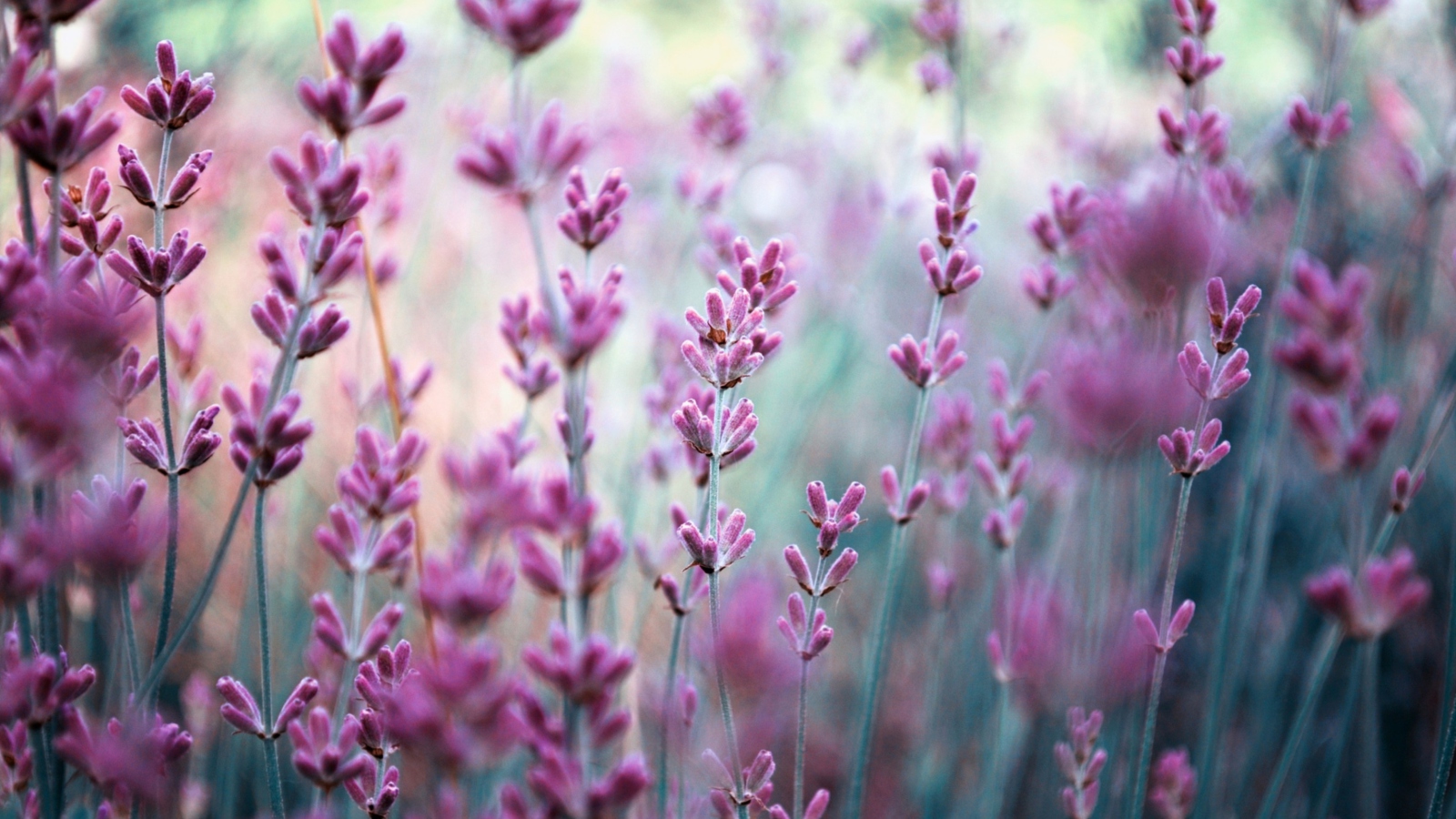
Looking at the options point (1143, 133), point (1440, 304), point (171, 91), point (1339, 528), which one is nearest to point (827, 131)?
point (1143, 133)

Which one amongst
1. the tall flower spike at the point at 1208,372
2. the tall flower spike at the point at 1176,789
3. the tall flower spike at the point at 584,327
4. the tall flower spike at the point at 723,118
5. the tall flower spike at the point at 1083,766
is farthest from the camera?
the tall flower spike at the point at 723,118

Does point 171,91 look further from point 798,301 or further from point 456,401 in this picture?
point 798,301

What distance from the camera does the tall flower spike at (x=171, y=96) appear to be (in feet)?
2.23

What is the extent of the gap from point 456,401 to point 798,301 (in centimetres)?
136

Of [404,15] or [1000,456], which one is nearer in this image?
[1000,456]

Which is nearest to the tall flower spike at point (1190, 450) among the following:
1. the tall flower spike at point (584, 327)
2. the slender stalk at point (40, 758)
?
the tall flower spike at point (584, 327)

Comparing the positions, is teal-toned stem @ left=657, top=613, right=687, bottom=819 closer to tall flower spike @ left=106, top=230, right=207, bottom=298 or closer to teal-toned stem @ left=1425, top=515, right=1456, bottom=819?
tall flower spike @ left=106, top=230, right=207, bottom=298

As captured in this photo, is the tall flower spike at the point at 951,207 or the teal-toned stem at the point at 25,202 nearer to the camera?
the teal-toned stem at the point at 25,202

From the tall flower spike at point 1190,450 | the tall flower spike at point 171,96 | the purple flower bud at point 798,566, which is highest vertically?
the tall flower spike at point 171,96

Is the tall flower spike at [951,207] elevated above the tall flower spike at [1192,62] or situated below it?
below

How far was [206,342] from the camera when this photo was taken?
2.26 m

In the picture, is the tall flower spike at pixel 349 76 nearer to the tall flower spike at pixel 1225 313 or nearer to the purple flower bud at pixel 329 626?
the purple flower bud at pixel 329 626

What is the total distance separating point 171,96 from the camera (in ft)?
2.24

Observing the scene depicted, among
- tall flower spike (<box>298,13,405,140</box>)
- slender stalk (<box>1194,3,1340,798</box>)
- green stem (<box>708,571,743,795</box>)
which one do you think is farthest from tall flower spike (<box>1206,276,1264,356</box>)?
tall flower spike (<box>298,13,405,140</box>)
